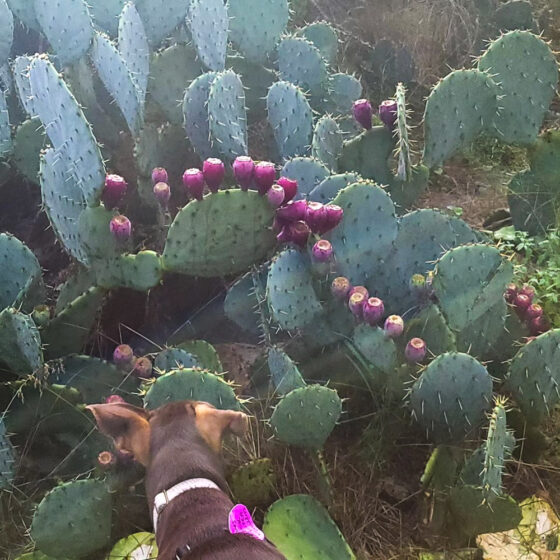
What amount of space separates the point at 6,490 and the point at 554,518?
1.46m

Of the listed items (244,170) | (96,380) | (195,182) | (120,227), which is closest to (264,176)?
(244,170)

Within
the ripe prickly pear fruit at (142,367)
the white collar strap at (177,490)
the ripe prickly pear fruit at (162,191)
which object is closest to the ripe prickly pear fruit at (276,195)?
the ripe prickly pear fruit at (162,191)

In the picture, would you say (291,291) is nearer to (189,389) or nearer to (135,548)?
(189,389)

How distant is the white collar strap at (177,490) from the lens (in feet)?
4.91

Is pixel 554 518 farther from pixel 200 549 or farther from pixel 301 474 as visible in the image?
pixel 200 549

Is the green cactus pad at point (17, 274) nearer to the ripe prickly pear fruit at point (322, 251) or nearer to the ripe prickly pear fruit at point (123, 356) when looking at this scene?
the ripe prickly pear fruit at point (123, 356)

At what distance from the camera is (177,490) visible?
1497 mm

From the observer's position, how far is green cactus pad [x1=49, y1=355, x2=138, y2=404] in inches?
82.5

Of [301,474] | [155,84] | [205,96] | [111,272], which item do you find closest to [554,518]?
[301,474]

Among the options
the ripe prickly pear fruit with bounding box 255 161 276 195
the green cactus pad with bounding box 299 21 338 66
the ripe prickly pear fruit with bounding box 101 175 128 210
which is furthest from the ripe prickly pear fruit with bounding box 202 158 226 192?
the green cactus pad with bounding box 299 21 338 66

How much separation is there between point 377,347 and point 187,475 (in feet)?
2.12

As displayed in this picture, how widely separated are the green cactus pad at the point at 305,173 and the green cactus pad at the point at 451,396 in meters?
0.70

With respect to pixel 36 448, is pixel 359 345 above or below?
above

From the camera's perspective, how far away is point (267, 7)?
2.74m
